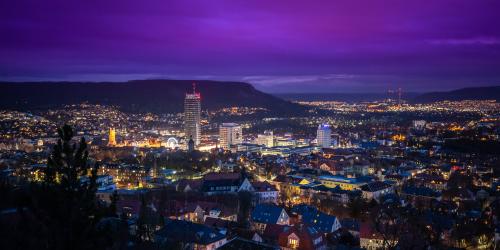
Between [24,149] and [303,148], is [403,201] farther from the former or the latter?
[24,149]

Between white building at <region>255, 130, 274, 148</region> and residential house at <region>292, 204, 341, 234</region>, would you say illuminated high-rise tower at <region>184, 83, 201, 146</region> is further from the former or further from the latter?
residential house at <region>292, 204, 341, 234</region>

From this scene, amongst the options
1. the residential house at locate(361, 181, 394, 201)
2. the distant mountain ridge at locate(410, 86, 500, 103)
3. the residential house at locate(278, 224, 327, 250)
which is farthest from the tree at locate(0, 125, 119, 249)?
the distant mountain ridge at locate(410, 86, 500, 103)

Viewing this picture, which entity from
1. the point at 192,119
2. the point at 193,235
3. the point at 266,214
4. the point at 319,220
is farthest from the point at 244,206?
the point at 192,119

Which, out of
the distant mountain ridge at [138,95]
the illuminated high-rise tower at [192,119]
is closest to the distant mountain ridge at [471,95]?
the distant mountain ridge at [138,95]

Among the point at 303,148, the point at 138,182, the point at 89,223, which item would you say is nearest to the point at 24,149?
the point at 138,182

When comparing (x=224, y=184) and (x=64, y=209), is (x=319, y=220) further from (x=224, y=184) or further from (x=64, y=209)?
(x=64, y=209)
